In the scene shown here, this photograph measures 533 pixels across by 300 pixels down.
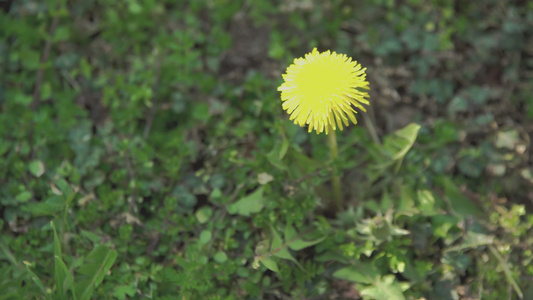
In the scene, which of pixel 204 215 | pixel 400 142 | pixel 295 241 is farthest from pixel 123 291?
pixel 400 142

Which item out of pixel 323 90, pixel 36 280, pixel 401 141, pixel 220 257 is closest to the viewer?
pixel 323 90

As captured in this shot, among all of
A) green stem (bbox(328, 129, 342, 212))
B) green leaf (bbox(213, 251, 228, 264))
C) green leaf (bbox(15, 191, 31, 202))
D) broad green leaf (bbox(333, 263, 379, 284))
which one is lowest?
green leaf (bbox(15, 191, 31, 202))

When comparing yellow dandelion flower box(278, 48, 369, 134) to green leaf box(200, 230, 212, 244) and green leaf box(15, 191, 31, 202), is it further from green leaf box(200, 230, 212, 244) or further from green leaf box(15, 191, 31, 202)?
green leaf box(15, 191, 31, 202)

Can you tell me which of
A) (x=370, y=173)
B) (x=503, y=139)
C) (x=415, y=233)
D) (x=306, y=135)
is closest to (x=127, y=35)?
(x=306, y=135)

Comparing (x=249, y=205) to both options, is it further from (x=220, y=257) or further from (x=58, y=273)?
(x=58, y=273)

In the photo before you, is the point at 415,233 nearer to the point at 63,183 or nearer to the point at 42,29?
the point at 63,183

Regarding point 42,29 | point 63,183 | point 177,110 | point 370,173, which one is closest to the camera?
point 63,183

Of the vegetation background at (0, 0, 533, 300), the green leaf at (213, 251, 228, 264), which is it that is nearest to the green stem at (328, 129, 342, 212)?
the vegetation background at (0, 0, 533, 300)
